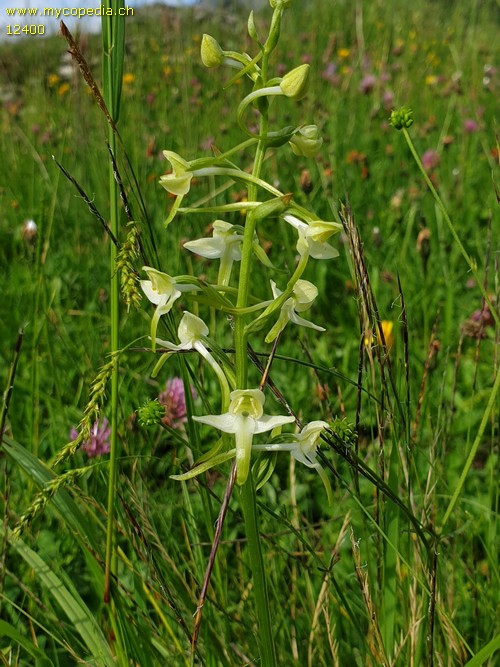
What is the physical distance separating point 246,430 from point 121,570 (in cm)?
73

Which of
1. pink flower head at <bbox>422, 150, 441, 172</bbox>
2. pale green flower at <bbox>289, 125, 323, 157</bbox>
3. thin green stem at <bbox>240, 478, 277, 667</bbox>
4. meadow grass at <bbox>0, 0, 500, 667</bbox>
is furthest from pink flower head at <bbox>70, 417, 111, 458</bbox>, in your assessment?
pink flower head at <bbox>422, 150, 441, 172</bbox>

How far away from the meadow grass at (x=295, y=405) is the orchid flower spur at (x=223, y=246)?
93mm

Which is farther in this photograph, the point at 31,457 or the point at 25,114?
the point at 25,114

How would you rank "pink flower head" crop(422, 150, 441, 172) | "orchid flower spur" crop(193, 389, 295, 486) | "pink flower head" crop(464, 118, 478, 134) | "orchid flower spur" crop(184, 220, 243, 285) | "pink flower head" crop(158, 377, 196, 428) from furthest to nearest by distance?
"pink flower head" crop(464, 118, 478, 134) → "pink flower head" crop(422, 150, 441, 172) → "pink flower head" crop(158, 377, 196, 428) → "orchid flower spur" crop(184, 220, 243, 285) → "orchid flower spur" crop(193, 389, 295, 486)

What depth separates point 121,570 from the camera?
1326 mm

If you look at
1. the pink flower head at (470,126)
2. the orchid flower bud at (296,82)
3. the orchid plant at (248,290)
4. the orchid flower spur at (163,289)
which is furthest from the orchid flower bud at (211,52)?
the pink flower head at (470,126)

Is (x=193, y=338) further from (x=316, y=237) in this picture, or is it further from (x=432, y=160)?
(x=432, y=160)

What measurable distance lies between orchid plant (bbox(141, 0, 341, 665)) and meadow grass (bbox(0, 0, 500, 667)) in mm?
66

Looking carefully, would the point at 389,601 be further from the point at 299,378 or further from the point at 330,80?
the point at 330,80

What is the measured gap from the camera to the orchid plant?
2.43 ft

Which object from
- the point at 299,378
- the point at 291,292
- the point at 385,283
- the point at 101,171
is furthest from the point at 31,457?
the point at 101,171

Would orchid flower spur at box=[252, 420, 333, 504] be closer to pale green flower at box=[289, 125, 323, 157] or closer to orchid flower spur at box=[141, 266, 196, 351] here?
orchid flower spur at box=[141, 266, 196, 351]

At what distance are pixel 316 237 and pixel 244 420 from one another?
0.22 m

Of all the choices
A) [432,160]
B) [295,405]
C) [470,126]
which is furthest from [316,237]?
[470,126]
